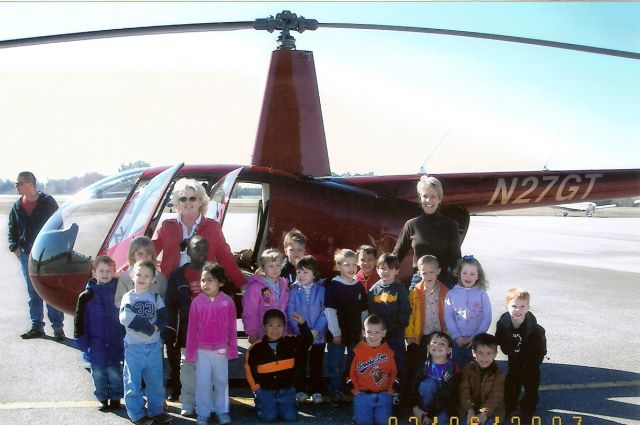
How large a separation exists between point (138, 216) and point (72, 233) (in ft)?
2.84

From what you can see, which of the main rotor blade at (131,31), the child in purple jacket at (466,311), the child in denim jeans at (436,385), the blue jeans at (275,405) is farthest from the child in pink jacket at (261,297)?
the main rotor blade at (131,31)

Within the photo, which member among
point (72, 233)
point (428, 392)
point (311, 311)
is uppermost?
point (72, 233)

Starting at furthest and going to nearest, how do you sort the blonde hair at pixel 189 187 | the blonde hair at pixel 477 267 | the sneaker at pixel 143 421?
the blonde hair at pixel 189 187 < the blonde hair at pixel 477 267 < the sneaker at pixel 143 421

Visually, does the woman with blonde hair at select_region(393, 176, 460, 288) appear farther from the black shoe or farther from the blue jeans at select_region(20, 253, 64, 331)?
the black shoe

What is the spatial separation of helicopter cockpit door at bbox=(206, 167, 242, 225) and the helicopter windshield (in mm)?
702

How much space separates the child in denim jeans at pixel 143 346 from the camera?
387cm

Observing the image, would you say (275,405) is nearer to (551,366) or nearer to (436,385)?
(436,385)

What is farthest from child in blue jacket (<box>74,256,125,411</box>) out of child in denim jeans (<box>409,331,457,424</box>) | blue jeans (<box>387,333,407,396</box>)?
child in denim jeans (<box>409,331,457,424</box>)

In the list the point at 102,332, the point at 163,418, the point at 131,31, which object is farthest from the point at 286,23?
the point at 163,418

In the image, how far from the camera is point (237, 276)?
4340 mm

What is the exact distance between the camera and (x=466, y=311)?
4.12 m

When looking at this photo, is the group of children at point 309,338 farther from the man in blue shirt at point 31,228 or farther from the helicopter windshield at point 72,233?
the man in blue shirt at point 31,228

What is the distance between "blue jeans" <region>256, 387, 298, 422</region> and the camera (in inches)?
156

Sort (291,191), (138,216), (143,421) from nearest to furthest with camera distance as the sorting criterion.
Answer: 1. (143,421)
2. (138,216)
3. (291,191)
